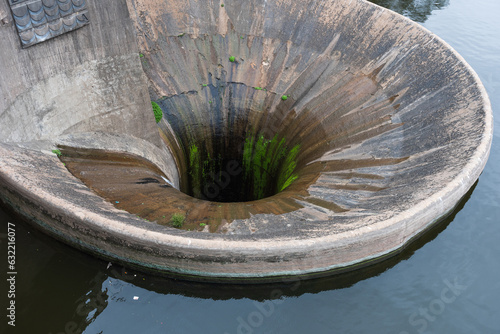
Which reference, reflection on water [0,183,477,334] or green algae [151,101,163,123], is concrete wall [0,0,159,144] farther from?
reflection on water [0,183,477,334]

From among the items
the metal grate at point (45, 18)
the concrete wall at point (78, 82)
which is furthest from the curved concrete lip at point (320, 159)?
the metal grate at point (45, 18)

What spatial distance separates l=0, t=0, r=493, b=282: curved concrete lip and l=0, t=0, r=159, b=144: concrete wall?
0.35 feet

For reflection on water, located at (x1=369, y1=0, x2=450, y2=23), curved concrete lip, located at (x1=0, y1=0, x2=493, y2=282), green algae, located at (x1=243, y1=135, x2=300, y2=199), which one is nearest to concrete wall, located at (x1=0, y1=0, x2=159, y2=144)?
curved concrete lip, located at (x1=0, y1=0, x2=493, y2=282)

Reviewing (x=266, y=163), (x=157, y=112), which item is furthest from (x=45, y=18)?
(x=266, y=163)

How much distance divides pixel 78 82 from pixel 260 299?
8.02 m

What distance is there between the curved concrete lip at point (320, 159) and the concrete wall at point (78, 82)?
11cm

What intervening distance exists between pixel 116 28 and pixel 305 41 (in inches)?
319

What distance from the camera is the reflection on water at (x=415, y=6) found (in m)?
24.0

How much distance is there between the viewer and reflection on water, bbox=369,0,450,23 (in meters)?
24.0

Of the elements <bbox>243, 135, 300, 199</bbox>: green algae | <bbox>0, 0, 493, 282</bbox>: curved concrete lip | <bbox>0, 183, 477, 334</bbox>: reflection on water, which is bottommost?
<bbox>243, 135, 300, 199</bbox>: green algae

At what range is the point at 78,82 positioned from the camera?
38.2ft

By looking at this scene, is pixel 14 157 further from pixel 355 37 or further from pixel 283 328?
pixel 355 37

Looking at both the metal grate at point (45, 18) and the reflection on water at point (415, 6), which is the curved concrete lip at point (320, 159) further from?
the reflection on water at point (415, 6)

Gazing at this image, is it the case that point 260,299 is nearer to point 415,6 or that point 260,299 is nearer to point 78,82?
point 78,82
